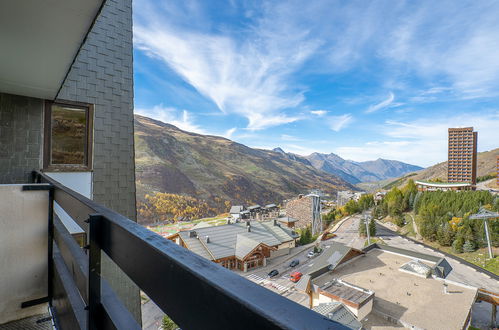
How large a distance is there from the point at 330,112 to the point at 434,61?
83.8 feet

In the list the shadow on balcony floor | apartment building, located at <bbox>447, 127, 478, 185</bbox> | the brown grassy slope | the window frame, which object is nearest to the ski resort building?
the window frame

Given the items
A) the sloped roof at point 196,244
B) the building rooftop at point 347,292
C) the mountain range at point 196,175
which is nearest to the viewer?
the building rooftop at point 347,292

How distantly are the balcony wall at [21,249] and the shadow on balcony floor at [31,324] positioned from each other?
0.04 m

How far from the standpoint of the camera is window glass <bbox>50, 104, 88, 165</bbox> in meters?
3.49

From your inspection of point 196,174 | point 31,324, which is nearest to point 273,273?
point 31,324

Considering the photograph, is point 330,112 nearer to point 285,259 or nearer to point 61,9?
point 285,259

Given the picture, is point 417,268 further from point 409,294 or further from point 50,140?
point 50,140

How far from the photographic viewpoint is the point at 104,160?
3895 mm

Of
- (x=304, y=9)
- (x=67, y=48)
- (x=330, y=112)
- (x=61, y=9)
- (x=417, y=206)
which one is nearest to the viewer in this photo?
(x=61, y=9)

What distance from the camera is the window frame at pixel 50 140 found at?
11.1ft

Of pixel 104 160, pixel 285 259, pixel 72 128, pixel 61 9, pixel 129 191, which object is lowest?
pixel 285 259

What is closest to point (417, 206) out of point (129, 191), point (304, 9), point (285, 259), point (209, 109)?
point (285, 259)


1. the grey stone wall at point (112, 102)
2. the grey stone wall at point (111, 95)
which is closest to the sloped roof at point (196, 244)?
the grey stone wall at point (112, 102)

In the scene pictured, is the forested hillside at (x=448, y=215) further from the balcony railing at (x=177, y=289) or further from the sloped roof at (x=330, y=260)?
the balcony railing at (x=177, y=289)
